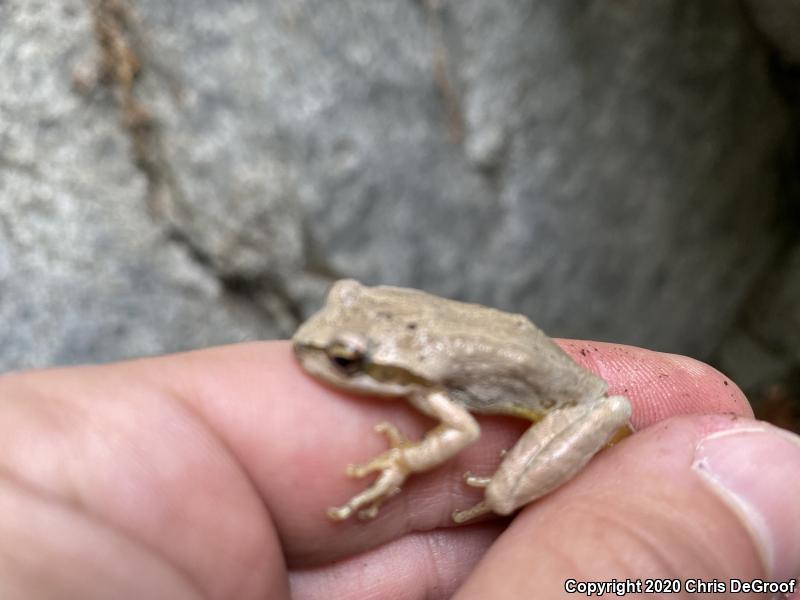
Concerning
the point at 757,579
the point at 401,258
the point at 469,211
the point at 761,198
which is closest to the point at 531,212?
the point at 469,211

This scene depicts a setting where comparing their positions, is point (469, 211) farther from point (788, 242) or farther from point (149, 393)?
point (788, 242)

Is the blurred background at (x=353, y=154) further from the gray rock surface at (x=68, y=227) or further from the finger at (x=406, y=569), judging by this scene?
the finger at (x=406, y=569)

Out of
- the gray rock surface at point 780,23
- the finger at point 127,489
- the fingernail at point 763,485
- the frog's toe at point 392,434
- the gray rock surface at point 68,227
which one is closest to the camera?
the finger at point 127,489

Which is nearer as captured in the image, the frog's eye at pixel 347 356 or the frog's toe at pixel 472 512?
the frog's eye at pixel 347 356

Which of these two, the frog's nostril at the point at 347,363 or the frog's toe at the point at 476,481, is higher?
the frog's nostril at the point at 347,363

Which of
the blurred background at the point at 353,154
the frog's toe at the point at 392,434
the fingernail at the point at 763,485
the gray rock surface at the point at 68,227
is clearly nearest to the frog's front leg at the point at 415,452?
the frog's toe at the point at 392,434
